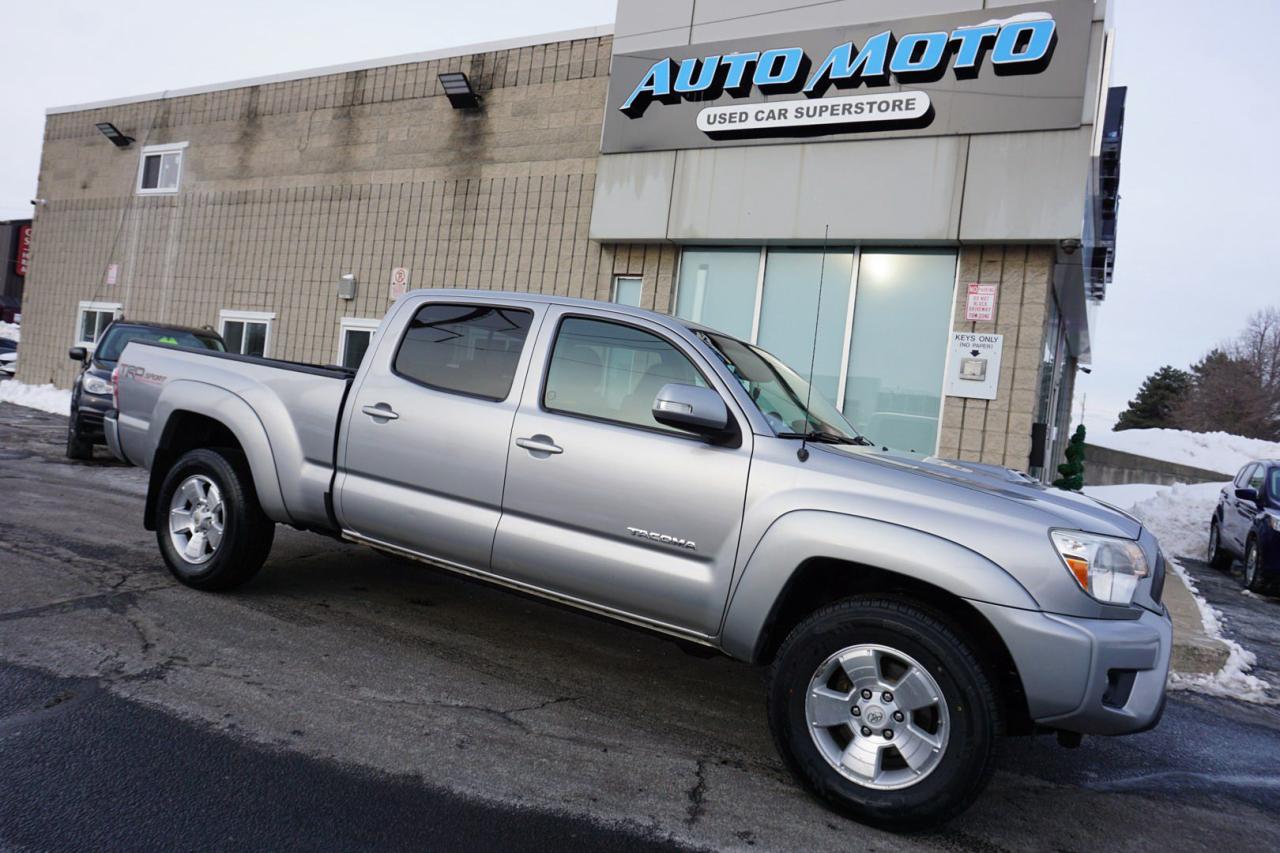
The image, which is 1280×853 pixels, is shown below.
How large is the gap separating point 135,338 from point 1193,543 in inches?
648

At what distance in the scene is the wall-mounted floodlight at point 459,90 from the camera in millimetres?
13500

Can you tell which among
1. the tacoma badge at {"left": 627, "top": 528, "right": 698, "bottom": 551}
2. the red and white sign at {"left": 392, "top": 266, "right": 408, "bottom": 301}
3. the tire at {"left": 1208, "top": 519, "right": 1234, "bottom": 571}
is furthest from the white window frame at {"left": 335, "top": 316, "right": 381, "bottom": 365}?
the tire at {"left": 1208, "top": 519, "right": 1234, "bottom": 571}

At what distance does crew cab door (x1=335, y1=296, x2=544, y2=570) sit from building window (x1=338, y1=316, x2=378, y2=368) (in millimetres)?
10534

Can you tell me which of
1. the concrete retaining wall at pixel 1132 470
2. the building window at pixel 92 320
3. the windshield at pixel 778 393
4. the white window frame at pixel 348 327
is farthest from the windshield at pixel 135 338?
the concrete retaining wall at pixel 1132 470

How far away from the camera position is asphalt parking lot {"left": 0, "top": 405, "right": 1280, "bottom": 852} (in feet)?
9.23

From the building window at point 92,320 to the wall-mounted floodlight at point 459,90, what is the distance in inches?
399

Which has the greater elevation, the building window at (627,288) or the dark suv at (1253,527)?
the building window at (627,288)

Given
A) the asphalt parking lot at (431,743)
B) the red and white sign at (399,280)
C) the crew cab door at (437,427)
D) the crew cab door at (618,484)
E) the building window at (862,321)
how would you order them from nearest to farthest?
the asphalt parking lot at (431,743) → the crew cab door at (618,484) → the crew cab door at (437,427) → the building window at (862,321) → the red and white sign at (399,280)

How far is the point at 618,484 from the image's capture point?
368cm

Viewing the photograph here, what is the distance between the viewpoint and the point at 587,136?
12.6 metres

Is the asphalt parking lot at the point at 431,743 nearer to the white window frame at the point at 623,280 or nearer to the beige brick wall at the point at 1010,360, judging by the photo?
the beige brick wall at the point at 1010,360

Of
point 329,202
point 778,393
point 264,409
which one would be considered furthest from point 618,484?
point 329,202

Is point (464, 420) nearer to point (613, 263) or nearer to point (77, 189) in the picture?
point (613, 263)

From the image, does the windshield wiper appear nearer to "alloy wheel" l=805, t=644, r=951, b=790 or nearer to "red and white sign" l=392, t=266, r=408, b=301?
"alloy wheel" l=805, t=644, r=951, b=790
